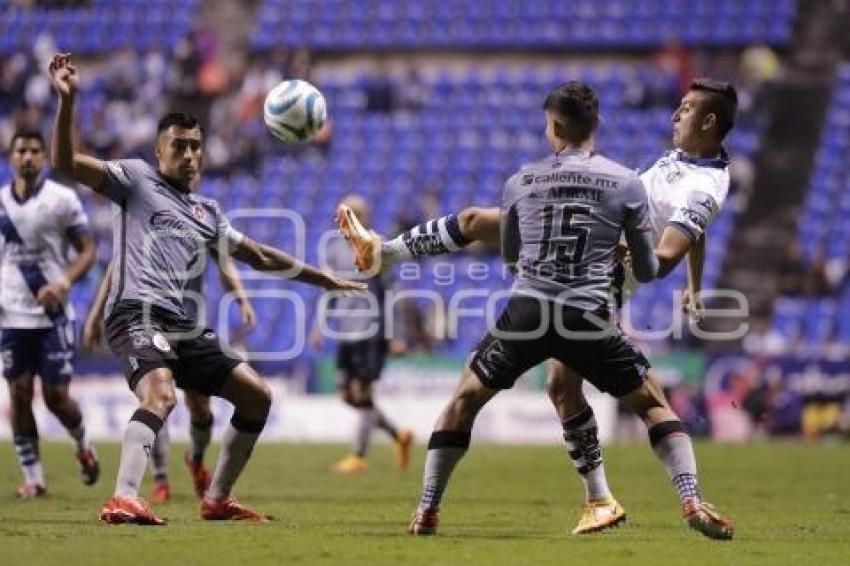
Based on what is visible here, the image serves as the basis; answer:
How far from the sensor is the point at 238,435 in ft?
33.1

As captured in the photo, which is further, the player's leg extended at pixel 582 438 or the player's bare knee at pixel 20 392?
the player's bare knee at pixel 20 392

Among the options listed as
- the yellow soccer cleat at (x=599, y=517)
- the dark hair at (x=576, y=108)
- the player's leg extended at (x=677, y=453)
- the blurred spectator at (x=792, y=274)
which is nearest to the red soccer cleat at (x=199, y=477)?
the yellow soccer cleat at (x=599, y=517)

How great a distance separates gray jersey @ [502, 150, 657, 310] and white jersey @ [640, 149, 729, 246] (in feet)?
2.11

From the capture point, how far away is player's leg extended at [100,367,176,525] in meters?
9.47

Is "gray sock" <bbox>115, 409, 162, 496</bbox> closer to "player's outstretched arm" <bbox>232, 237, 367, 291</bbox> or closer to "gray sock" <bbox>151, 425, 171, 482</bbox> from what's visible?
"player's outstretched arm" <bbox>232, 237, 367, 291</bbox>

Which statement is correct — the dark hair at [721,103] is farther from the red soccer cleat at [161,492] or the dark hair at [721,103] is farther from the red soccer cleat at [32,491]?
the red soccer cleat at [32,491]

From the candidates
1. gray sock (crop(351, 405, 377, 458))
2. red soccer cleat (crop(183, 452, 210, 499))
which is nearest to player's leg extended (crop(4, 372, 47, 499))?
red soccer cleat (crop(183, 452, 210, 499))

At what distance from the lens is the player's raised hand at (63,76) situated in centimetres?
873

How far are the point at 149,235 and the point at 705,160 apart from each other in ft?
11.6

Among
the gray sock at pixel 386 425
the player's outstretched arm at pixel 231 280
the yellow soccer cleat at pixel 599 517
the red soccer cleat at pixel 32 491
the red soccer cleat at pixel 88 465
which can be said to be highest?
the player's outstretched arm at pixel 231 280

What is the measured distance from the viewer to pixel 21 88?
34312 millimetres

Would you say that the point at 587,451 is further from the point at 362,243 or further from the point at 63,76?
the point at 63,76

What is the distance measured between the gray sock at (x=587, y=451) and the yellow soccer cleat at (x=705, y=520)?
956 millimetres

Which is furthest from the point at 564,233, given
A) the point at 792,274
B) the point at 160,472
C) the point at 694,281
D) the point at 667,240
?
the point at 792,274
